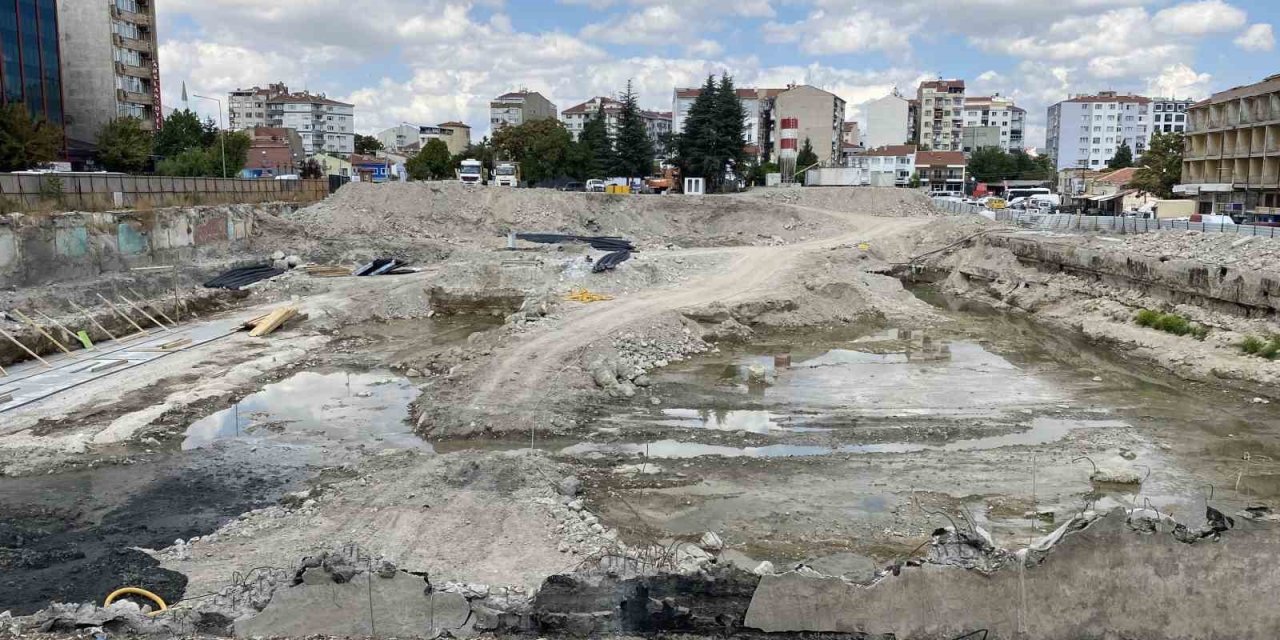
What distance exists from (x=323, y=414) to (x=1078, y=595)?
1558 centimetres

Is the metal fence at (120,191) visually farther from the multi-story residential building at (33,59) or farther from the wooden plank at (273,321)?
the multi-story residential building at (33,59)

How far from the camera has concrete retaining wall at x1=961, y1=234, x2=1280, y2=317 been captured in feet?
83.5

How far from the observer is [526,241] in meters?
46.3

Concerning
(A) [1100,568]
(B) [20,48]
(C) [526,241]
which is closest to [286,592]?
(A) [1100,568]

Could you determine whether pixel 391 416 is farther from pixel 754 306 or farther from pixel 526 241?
pixel 526 241

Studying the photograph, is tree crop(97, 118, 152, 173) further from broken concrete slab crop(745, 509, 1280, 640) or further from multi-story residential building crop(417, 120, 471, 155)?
multi-story residential building crop(417, 120, 471, 155)

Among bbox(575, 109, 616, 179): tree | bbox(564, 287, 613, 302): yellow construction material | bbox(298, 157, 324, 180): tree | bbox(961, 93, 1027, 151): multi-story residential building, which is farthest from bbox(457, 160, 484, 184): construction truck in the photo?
bbox(961, 93, 1027, 151): multi-story residential building

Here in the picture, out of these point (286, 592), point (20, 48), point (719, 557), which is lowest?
point (719, 557)

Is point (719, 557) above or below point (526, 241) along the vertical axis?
below

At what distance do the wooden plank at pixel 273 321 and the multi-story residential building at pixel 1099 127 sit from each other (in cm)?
12717

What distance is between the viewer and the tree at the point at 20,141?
136ft

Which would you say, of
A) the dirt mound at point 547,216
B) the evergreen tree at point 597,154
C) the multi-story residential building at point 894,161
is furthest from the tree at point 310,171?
the multi-story residential building at point 894,161

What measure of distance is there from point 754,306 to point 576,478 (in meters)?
16.8

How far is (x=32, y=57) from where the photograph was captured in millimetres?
51688
